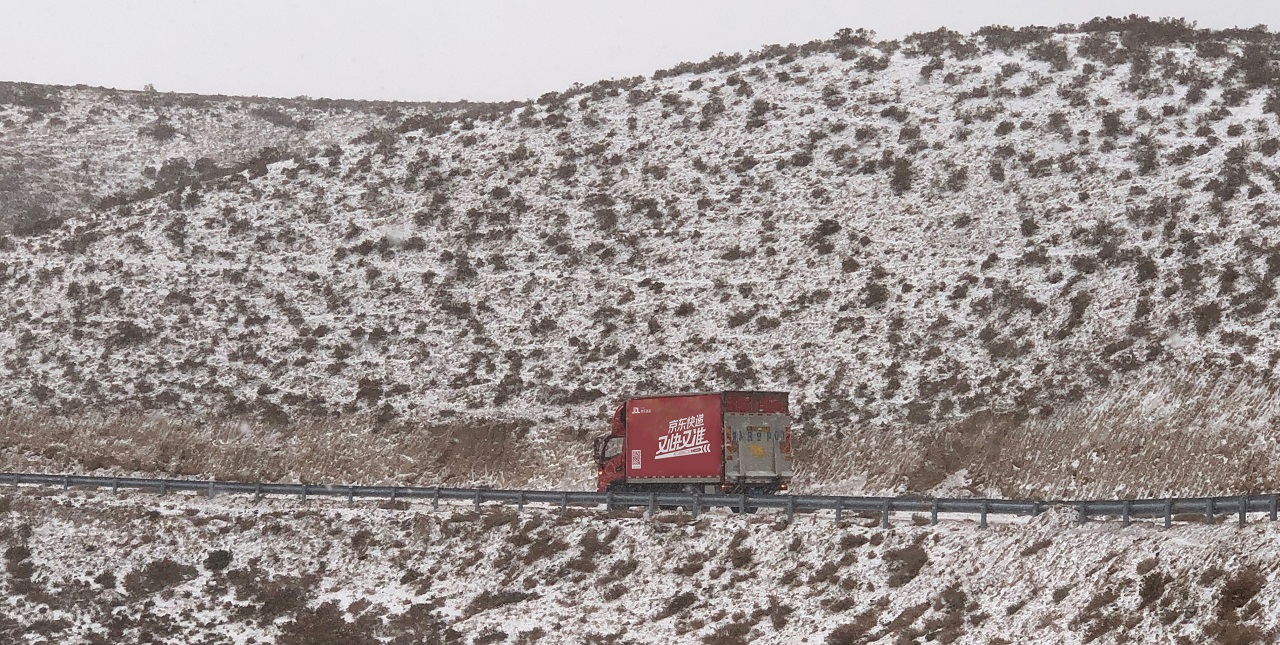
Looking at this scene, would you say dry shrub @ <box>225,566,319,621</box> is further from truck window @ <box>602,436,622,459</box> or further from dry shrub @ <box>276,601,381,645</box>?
truck window @ <box>602,436,622,459</box>

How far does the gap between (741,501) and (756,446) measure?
11.0 feet

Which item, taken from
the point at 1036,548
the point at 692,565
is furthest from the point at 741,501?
the point at 1036,548

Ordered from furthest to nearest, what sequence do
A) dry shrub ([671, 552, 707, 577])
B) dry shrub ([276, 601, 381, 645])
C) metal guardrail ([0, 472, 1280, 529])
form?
dry shrub ([276, 601, 381, 645]), dry shrub ([671, 552, 707, 577]), metal guardrail ([0, 472, 1280, 529])

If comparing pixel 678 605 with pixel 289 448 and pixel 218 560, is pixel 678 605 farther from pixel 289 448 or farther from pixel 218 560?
pixel 289 448

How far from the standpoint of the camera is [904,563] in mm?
26969

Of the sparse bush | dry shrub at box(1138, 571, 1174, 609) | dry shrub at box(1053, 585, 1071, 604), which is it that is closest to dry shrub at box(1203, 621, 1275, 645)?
dry shrub at box(1138, 571, 1174, 609)

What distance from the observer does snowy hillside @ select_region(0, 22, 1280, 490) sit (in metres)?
42.9

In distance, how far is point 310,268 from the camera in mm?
59469

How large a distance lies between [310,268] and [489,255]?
8.54 m

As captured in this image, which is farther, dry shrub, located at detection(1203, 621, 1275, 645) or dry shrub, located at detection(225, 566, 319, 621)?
dry shrub, located at detection(225, 566, 319, 621)

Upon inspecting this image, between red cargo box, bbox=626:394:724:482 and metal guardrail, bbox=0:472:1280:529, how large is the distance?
1.00 meters

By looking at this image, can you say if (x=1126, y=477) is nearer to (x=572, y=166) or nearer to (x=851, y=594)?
(x=851, y=594)

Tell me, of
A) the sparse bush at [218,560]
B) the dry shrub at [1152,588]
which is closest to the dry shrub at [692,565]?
the dry shrub at [1152,588]

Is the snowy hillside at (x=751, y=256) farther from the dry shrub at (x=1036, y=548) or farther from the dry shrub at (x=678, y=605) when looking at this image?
the dry shrub at (x=678, y=605)
